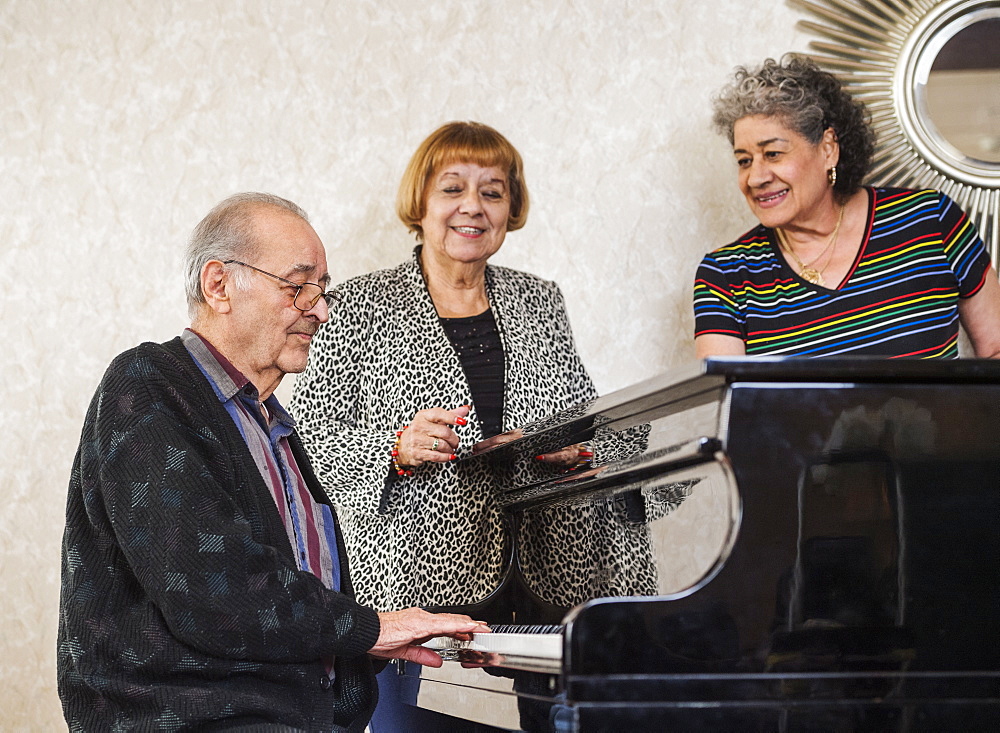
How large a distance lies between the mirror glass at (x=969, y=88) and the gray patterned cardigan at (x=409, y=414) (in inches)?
52.8

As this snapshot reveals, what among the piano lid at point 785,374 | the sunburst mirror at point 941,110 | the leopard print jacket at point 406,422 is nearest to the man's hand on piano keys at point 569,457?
the leopard print jacket at point 406,422

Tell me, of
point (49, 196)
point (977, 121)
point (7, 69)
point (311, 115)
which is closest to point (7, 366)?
point (49, 196)

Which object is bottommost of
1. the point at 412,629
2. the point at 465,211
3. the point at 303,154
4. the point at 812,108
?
the point at 412,629

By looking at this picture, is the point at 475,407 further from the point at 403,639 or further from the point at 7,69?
the point at 7,69

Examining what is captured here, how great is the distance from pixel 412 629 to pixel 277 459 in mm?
362

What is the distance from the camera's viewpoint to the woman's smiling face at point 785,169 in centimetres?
230

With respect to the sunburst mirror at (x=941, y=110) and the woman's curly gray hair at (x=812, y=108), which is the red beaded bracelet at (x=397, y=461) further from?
the sunburst mirror at (x=941, y=110)

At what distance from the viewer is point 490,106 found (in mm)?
2979

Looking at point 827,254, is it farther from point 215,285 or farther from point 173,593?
point 173,593

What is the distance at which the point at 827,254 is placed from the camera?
228cm

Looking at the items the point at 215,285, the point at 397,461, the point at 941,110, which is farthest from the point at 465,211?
the point at 941,110

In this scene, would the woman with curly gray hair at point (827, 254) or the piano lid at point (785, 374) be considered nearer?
the piano lid at point (785, 374)

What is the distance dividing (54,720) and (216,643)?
1802 millimetres

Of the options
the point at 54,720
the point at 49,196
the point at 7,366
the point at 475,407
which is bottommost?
the point at 54,720
